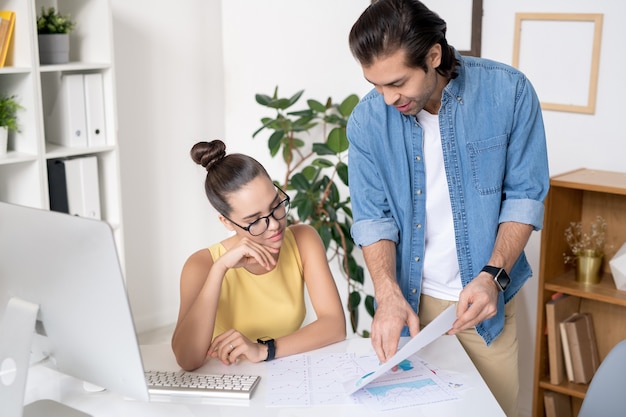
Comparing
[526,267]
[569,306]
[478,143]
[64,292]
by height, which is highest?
[478,143]

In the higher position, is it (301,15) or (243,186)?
(301,15)

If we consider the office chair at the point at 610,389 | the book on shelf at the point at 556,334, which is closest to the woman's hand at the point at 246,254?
the office chair at the point at 610,389

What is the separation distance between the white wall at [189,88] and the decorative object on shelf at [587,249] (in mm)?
1154

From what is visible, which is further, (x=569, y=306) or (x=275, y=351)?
(x=569, y=306)

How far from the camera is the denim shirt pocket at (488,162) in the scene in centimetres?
194

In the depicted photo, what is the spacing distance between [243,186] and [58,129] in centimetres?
179

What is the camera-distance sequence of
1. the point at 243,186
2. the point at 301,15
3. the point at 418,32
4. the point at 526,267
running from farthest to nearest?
the point at 301,15 < the point at 526,267 < the point at 243,186 < the point at 418,32

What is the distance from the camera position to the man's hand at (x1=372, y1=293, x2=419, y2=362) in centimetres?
169

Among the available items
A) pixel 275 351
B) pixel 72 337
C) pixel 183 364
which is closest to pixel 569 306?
pixel 275 351

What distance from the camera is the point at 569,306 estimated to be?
9.62 feet

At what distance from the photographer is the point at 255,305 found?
203 cm

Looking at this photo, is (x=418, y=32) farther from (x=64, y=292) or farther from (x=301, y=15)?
(x=301, y=15)

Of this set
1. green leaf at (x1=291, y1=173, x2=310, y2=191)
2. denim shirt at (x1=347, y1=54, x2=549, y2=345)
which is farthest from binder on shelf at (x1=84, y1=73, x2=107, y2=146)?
denim shirt at (x1=347, y1=54, x2=549, y2=345)

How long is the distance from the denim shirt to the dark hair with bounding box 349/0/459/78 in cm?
22
